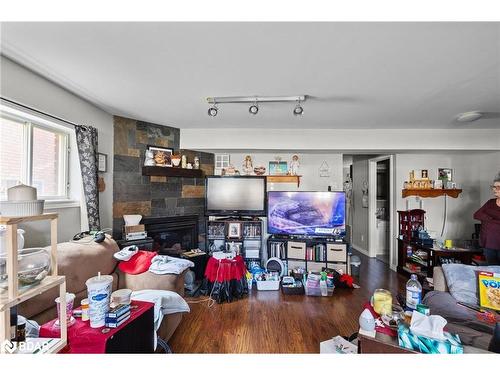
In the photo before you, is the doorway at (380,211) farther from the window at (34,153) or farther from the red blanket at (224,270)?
the window at (34,153)

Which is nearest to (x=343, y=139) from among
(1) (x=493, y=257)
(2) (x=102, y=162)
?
(1) (x=493, y=257)

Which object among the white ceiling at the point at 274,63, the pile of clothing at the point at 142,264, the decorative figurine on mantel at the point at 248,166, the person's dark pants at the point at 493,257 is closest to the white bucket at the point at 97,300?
the pile of clothing at the point at 142,264

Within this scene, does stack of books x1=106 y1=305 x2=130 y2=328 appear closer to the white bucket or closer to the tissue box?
the white bucket

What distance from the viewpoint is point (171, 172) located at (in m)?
3.14

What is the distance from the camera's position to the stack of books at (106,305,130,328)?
106 cm

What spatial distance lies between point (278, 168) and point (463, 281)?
257 centimetres

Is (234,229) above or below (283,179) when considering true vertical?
below

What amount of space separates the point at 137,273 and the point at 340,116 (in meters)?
2.75

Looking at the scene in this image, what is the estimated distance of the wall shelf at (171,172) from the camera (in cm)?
294

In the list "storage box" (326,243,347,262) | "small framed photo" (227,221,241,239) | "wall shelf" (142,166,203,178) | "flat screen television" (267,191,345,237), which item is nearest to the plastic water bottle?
"storage box" (326,243,347,262)

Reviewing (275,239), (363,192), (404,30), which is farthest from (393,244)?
(404,30)

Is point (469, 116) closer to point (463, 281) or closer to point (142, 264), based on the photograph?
point (463, 281)

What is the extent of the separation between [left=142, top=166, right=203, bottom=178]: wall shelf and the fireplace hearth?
616 millimetres

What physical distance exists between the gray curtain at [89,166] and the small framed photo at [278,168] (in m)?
2.47
